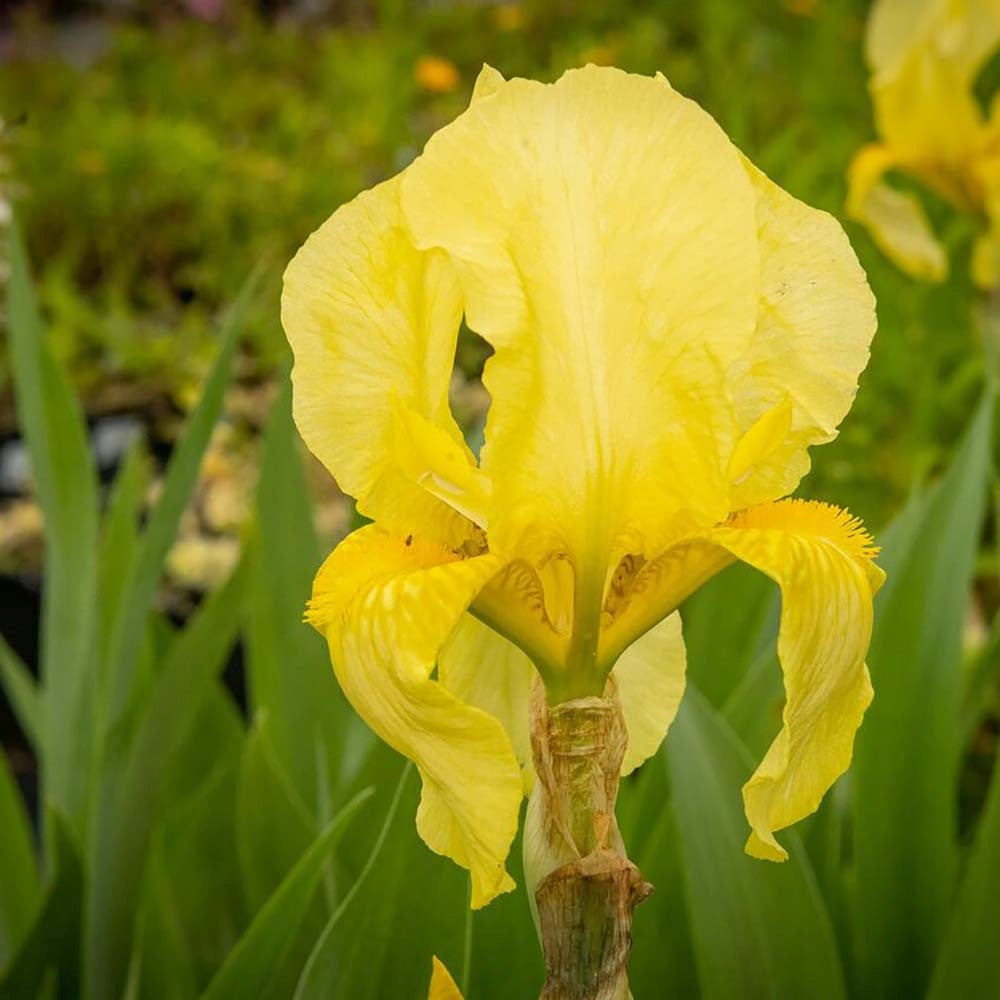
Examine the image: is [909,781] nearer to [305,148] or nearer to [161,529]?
[161,529]

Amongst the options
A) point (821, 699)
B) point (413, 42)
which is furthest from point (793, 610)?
point (413, 42)

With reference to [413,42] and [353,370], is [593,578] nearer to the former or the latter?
[353,370]

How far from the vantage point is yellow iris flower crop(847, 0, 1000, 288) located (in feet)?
5.98

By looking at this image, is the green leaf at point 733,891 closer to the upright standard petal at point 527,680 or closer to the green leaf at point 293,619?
the upright standard petal at point 527,680

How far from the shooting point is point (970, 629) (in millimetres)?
2098

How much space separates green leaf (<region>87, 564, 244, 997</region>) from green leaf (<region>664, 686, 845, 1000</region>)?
0.36 metres

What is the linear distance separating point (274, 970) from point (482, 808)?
1.24 ft

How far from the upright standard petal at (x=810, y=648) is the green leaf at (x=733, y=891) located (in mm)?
274

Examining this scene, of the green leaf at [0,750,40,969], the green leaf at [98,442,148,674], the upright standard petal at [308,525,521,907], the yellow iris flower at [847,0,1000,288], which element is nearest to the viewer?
the upright standard petal at [308,525,521,907]

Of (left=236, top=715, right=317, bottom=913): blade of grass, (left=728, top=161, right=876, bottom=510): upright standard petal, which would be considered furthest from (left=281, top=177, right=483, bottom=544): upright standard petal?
(left=236, top=715, right=317, bottom=913): blade of grass

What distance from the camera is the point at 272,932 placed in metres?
0.82

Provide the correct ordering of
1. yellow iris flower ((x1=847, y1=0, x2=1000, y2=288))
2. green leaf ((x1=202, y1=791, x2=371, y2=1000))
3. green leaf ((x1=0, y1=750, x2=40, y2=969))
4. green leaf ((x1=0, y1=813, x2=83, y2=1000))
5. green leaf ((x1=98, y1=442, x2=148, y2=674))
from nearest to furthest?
green leaf ((x1=202, y1=791, x2=371, y2=1000)), green leaf ((x1=0, y1=813, x2=83, y2=1000)), green leaf ((x1=0, y1=750, x2=40, y2=969)), green leaf ((x1=98, y1=442, x2=148, y2=674)), yellow iris flower ((x1=847, y1=0, x2=1000, y2=288))

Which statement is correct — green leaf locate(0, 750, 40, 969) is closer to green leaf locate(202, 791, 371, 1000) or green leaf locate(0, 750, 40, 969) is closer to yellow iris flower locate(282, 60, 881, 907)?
green leaf locate(202, 791, 371, 1000)

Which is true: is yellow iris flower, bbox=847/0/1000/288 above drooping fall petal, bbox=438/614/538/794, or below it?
above
